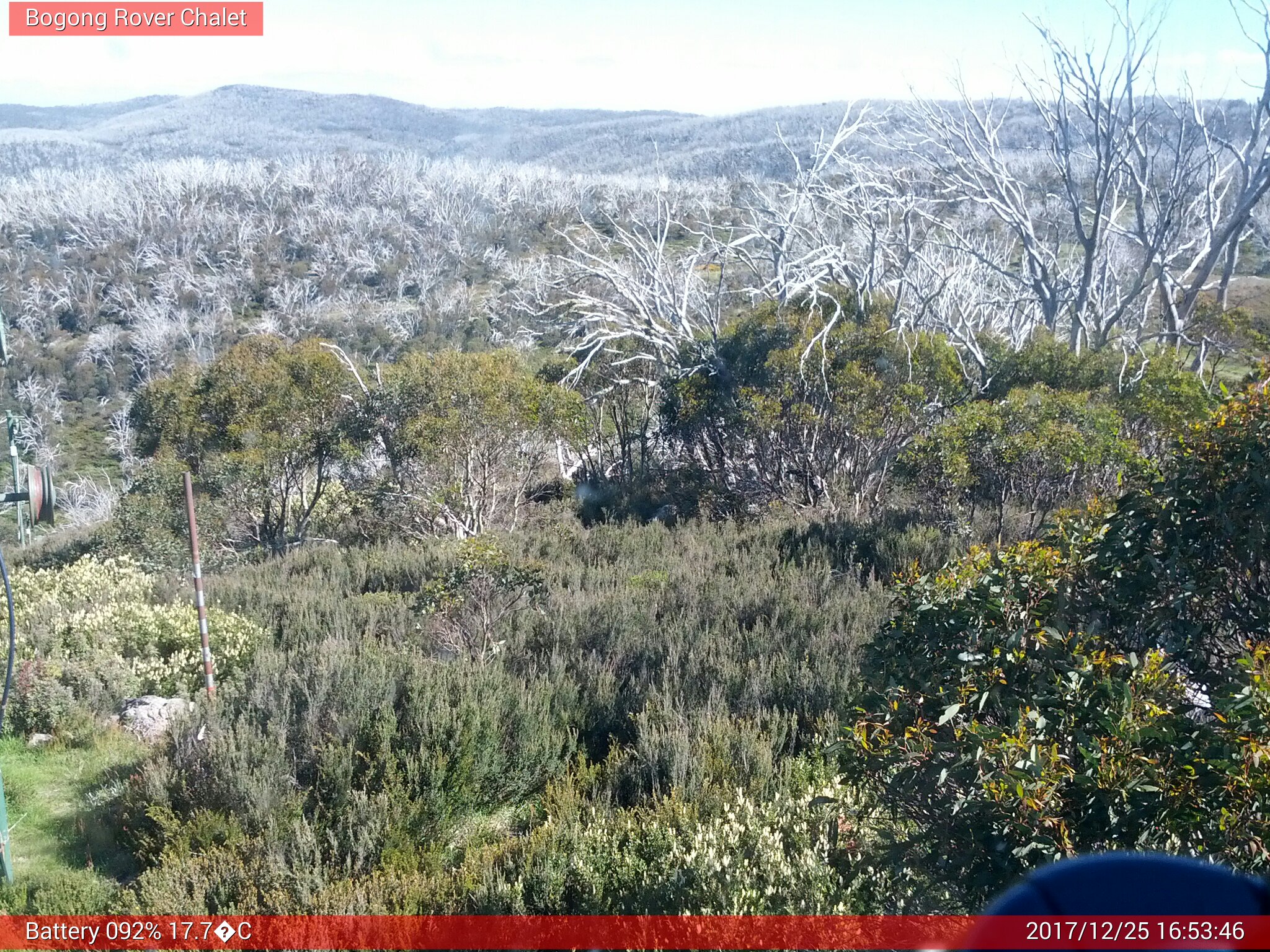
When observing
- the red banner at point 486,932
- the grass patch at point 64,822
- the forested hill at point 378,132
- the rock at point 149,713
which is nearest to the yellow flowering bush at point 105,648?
the rock at point 149,713

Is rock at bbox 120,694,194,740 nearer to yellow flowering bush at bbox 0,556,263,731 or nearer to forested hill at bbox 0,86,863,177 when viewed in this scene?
yellow flowering bush at bbox 0,556,263,731

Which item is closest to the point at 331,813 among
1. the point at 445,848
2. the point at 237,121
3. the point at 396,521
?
the point at 445,848

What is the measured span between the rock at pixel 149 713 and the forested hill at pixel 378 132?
60353 millimetres

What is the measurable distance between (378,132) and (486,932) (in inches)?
4485

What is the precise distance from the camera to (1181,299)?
12.8 m

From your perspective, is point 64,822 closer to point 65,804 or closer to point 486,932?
point 65,804

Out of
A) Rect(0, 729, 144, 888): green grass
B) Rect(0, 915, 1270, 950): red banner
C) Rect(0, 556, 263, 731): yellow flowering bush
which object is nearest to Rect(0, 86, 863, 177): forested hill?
Rect(0, 556, 263, 731): yellow flowering bush

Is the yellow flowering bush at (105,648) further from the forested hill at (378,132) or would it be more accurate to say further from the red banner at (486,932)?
the forested hill at (378,132)

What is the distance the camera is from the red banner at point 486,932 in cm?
304

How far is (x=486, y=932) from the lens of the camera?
11.0 ft

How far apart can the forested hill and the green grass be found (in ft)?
200

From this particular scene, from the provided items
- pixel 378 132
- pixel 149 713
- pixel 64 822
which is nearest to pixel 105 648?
pixel 149 713

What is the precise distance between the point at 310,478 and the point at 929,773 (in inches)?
538

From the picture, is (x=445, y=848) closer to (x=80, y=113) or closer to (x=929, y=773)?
(x=929, y=773)
